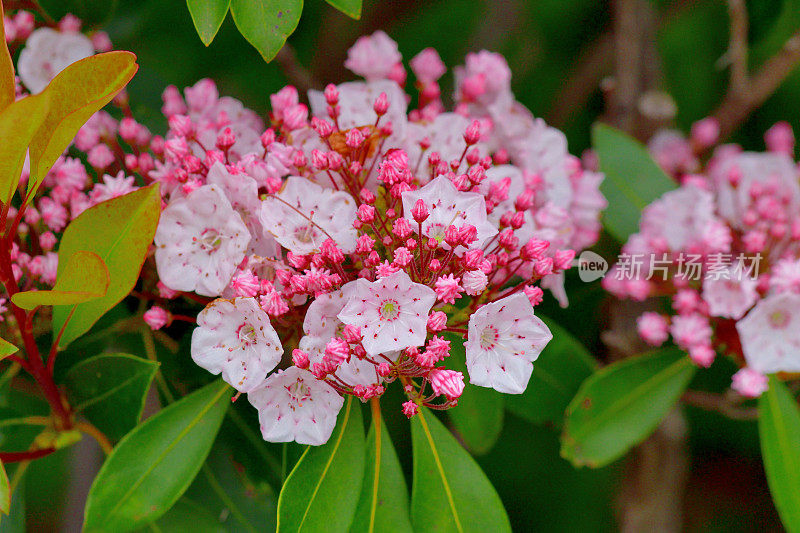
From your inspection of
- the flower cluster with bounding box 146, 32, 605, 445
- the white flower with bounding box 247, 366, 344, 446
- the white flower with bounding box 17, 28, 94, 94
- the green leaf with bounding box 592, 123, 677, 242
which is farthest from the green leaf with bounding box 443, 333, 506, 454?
the white flower with bounding box 17, 28, 94, 94

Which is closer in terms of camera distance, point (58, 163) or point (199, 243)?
point (199, 243)

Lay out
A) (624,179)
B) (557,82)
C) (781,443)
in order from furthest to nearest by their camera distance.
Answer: (557,82) < (624,179) < (781,443)

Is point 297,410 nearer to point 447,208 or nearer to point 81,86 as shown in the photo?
point 447,208

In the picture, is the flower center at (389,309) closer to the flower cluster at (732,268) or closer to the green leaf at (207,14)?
the green leaf at (207,14)

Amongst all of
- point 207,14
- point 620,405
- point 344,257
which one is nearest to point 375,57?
point 207,14

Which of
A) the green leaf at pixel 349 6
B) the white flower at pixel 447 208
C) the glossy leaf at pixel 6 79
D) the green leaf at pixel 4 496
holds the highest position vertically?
the green leaf at pixel 349 6

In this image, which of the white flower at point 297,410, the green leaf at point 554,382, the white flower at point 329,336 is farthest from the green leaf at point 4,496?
the green leaf at point 554,382

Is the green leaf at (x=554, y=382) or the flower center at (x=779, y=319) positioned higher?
the flower center at (x=779, y=319)
